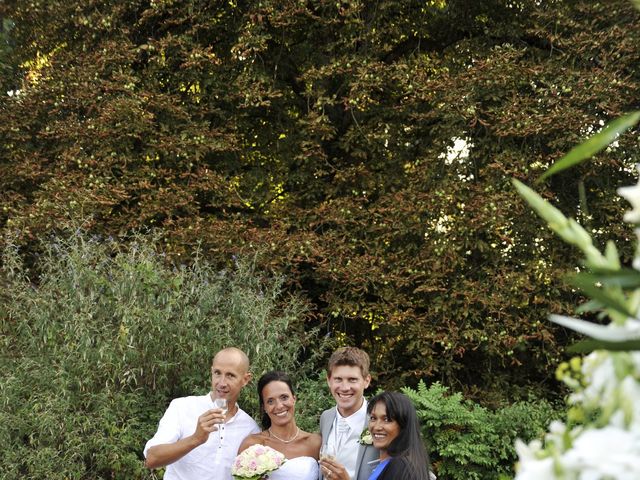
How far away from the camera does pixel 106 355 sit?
254 inches

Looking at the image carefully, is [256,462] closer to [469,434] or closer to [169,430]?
[169,430]

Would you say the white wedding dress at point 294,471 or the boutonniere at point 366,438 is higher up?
the boutonniere at point 366,438

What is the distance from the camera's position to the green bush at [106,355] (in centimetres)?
635

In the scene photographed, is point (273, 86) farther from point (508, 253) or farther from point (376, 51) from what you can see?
point (508, 253)

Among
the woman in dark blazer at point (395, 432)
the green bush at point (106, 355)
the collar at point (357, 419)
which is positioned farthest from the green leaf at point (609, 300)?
the green bush at point (106, 355)

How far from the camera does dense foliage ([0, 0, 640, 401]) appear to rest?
8.36 m

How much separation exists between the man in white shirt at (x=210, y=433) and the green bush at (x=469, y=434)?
259 cm

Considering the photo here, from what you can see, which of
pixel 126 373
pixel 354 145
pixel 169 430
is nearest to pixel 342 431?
pixel 169 430

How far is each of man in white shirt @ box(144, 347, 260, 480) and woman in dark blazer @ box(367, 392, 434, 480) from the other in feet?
2.70

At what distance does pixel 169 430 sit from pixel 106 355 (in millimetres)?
2058

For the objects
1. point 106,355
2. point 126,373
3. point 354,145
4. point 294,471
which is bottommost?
point 294,471

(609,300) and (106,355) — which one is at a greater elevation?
(106,355)

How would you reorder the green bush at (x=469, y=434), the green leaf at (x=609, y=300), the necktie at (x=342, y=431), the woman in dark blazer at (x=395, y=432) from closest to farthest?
the green leaf at (x=609, y=300)
the woman in dark blazer at (x=395, y=432)
the necktie at (x=342, y=431)
the green bush at (x=469, y=434)

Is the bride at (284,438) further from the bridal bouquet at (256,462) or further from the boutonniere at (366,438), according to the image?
the boutonniere at (366,438)
